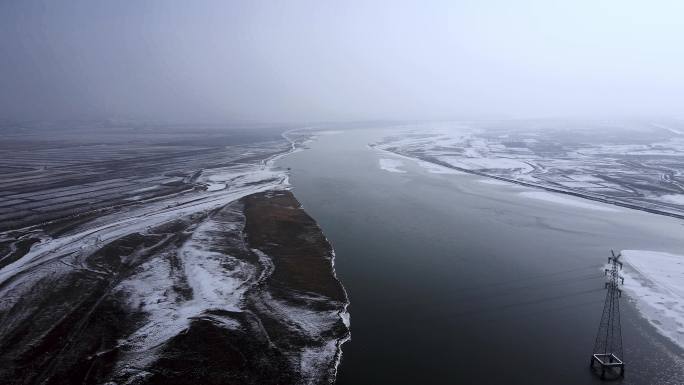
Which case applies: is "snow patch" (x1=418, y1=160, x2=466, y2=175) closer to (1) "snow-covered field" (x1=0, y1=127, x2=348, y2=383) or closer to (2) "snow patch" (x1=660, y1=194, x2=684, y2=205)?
(2) "snow patch" (x1=660, y1=194, x2=684, y2=205)

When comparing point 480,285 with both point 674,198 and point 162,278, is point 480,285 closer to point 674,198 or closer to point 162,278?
point 162,278

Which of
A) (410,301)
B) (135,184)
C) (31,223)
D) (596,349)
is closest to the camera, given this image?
(596,349)

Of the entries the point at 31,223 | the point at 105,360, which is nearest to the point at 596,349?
the point at 105,360

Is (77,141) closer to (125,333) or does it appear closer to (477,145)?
(477,145)

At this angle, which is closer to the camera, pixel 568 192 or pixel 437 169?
pixel 568 192

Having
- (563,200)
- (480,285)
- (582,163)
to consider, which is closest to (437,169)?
(563,200)

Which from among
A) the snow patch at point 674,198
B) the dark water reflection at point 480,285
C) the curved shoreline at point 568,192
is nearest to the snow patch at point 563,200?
the curved shoreline at point 568,192

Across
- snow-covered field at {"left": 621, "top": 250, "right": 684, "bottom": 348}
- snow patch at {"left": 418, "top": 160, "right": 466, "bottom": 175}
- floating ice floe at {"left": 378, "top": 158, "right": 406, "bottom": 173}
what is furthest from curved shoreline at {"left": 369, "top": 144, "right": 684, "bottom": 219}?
snow-covered field at {"left": 621, "top": 250, "right": 684, "bottom": 348}

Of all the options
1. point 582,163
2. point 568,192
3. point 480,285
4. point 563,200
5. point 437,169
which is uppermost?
point 582,163

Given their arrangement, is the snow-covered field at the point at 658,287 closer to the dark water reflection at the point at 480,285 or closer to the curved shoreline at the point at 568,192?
the dark water reflection at the point at 480,285
